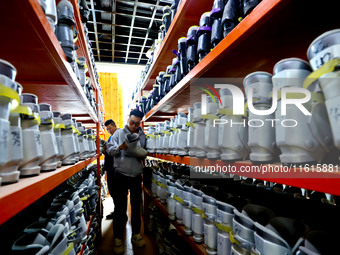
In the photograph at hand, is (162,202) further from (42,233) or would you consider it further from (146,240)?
(42,233)

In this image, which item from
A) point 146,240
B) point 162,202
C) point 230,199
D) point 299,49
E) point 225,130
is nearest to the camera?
point 225,130

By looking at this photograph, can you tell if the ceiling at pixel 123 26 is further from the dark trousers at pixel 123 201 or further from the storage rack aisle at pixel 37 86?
the dark trousers at pixel 123 201

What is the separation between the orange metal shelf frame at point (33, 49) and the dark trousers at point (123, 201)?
136 centimetres

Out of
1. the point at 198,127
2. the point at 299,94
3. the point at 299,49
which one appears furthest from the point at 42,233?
the point at 299,49

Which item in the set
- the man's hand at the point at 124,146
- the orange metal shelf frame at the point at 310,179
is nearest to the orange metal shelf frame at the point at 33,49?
the orange metal shelf frame at the point at 310,179

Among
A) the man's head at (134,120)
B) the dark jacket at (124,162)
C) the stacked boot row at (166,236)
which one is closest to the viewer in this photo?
the stacked boot row at (166,236)

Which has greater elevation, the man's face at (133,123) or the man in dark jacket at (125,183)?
the man's face at (133,123)

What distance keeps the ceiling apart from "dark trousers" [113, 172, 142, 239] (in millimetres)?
3359

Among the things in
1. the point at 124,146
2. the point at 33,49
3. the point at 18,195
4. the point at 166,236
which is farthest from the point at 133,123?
the point at 18,195

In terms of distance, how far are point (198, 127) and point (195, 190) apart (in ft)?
1.33

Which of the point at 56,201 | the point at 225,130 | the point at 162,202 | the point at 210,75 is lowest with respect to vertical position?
the point at 162,202

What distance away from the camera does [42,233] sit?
84 cm

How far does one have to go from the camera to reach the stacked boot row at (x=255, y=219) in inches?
23.4

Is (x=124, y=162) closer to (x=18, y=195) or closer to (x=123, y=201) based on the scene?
(x=123, y=201)
